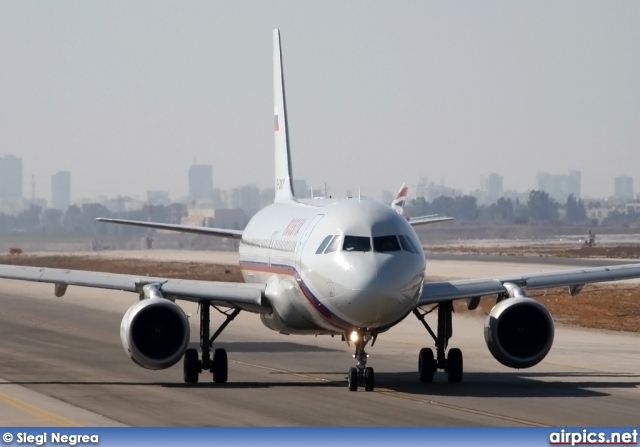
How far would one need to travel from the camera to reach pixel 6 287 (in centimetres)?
7738

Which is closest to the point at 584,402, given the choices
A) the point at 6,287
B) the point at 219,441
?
the point at 219,441

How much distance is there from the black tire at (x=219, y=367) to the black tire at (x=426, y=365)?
422 cm

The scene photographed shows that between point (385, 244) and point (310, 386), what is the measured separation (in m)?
3.89

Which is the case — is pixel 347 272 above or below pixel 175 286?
above

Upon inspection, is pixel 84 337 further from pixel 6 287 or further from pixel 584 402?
pixel 6 287

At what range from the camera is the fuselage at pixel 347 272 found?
2678 centimetres

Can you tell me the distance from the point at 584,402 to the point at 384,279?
444cm

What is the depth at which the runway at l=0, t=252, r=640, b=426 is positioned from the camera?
950 inches

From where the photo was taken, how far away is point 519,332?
98.8 feet

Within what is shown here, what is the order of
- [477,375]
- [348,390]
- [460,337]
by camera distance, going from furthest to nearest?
1. [460,337]
2. [477,375]
3. [348,390]

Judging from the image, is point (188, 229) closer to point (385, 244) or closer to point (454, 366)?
point (454, 366)

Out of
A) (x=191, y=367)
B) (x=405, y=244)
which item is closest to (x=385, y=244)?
(x=405, y=244)

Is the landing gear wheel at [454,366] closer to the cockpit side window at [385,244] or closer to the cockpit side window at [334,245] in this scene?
the cockpit side window at [385,244]

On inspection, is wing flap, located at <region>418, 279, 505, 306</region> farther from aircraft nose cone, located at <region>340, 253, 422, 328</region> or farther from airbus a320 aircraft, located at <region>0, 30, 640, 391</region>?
aircraft nose cone, located at <region>340, 253, 422, 328</region>
